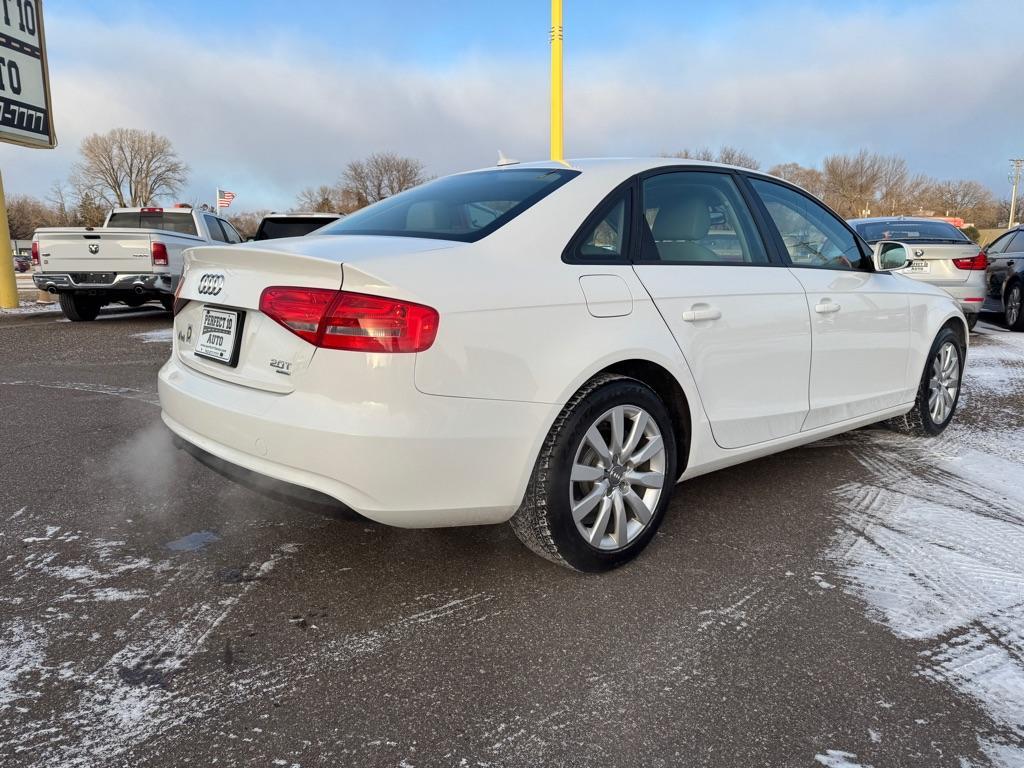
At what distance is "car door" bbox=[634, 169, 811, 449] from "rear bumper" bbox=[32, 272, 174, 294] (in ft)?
29.6

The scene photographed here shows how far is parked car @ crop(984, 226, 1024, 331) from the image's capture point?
421 inches

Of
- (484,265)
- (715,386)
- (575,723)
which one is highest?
(484,265)

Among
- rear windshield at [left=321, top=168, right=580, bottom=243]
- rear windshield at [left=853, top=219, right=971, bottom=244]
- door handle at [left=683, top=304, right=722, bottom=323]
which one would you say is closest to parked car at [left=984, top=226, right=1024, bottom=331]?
rear windshield at [left=853, top=219, right=971, bottom=244]

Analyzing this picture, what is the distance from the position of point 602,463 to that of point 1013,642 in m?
1.38

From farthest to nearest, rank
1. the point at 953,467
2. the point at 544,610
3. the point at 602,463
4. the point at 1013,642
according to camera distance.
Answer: the point at 953,467, the point at 602,463, the point at 544,610, the point at 1013,642

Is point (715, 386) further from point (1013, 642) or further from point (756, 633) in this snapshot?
point (1013, 642)

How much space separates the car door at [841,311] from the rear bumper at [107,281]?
901 centimetres

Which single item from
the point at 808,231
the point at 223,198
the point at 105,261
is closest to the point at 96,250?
the point at 105,261

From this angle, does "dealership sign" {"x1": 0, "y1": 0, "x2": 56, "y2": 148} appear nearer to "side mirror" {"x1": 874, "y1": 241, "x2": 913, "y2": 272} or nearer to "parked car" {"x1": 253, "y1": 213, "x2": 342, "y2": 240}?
"parked car" {"x1": 253, "y1": 213, "x2": 342, "y2": 240}

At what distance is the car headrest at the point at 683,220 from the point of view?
3072 millimetres

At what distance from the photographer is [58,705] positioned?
1967 millimetres

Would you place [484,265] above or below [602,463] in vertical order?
above

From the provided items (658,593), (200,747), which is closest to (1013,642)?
(658,593)

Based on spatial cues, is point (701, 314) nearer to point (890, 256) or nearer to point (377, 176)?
point (890, 256)
